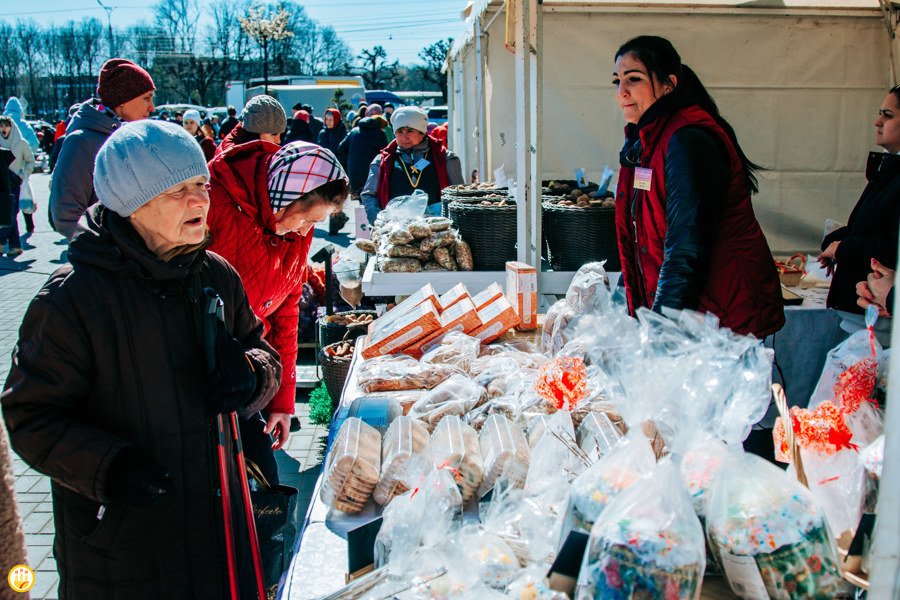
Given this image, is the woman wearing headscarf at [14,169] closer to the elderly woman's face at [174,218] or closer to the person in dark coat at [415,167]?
the person in dark coat at [415,167]

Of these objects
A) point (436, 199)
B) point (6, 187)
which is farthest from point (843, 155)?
point (6, 187)

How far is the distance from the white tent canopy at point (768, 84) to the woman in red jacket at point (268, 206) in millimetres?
3331

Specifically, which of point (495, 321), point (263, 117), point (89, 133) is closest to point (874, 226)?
point (495, 321)

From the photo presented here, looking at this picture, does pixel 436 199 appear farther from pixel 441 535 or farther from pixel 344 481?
pixel 441 535

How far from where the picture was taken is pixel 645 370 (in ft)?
4.57

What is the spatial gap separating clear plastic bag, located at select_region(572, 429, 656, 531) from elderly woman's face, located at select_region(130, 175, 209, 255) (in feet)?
3.61

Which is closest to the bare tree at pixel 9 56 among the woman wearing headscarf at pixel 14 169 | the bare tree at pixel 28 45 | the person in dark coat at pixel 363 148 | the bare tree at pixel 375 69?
the bare tree at pixel 28 45

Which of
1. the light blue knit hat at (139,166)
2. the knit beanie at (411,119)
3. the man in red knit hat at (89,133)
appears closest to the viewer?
the light blue knit hat at (139,166)

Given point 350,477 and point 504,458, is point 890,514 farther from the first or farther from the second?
point 350,477

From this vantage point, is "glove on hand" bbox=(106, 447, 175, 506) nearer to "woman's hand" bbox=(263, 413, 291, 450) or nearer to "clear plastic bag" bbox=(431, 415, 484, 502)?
"clear plastic bag" bbox=(431, 415, 484, 502)

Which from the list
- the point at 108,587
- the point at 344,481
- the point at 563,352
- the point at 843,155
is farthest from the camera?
the point at 843,155

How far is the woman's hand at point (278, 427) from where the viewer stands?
2.26 metres

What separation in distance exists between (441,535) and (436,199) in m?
4.48

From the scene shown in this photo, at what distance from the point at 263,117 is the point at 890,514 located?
16.2ft
